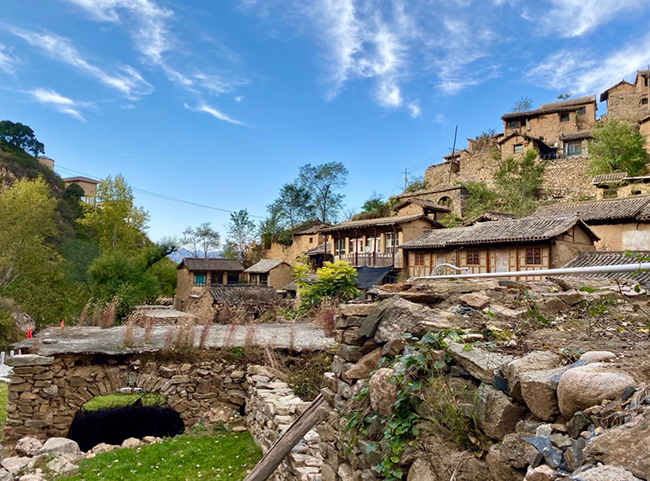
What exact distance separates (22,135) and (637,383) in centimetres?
6237

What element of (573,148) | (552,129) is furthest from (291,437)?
(552,129)

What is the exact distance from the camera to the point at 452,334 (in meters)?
2.90

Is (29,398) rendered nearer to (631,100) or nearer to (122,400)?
(122,400)

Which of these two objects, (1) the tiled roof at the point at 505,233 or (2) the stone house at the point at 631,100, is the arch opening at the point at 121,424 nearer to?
(1) the tiled roof at the point at 505,233

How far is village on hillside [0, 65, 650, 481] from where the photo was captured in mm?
2021

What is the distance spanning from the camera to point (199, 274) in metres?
37.2

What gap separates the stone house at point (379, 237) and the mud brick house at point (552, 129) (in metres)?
17.8

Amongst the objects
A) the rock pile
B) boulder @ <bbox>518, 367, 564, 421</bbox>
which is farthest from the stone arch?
boulder @ <bbox>518, 367, 564, 421</bbox>

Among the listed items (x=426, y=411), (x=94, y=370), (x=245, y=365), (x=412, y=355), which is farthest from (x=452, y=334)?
(x=94, y=370)

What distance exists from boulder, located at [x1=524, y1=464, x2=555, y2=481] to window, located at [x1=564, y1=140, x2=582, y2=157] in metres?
43.6

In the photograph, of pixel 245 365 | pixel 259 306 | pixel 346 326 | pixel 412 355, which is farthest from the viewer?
pixel 259 306

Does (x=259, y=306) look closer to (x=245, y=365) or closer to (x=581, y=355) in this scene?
(x=245, y=365)

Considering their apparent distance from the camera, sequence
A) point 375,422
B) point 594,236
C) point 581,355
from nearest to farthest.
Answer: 1. point 581,355
2. point 375,422
3. point 594,236

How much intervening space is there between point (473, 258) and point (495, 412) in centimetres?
1817
